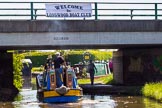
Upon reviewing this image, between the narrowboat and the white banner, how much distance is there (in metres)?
5.28

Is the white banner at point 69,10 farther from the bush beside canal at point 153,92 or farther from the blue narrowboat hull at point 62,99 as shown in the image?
the blue narrowboat hull at point 62,99

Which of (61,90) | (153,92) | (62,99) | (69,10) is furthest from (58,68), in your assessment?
(69,10)

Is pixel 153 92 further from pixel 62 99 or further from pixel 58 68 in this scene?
pixel 58 68

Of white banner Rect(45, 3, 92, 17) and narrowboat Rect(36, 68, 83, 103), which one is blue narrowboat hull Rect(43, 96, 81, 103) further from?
white banner Rect(45, 3, 92, 17)

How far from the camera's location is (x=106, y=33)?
28750 mm

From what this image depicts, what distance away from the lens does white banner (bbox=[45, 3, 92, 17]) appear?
94.4 feet

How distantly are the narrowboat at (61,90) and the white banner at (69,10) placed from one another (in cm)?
528

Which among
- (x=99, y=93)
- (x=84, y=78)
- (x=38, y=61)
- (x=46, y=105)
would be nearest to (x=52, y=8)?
(x=99, y=93)

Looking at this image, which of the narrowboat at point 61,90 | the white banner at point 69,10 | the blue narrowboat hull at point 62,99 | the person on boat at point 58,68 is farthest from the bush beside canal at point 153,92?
the white banner at point 69,10

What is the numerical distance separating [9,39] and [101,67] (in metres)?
23.1

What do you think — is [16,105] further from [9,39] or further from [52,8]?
[52,8]

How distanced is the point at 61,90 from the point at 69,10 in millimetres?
7443

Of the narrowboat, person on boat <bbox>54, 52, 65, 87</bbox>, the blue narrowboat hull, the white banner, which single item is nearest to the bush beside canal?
Result: the narrowboat

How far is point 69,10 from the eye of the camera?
28938 mm
